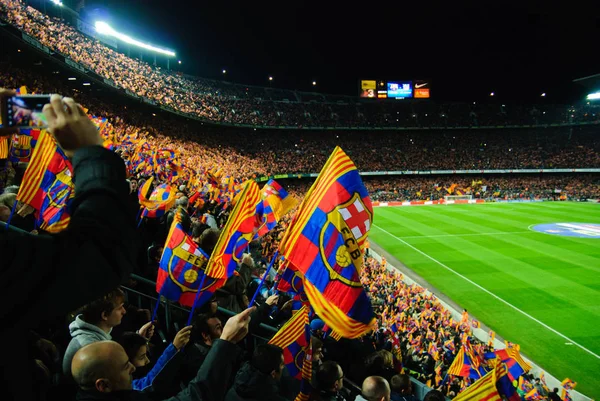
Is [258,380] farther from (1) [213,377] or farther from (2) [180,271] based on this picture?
(2) [180,271]

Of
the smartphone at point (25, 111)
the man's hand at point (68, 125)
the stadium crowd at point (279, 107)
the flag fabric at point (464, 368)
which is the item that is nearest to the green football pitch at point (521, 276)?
the flag fabric at point (464, 368)

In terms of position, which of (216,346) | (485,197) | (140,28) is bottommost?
(216,346)

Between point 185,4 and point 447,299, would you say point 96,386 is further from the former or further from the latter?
point 185,4

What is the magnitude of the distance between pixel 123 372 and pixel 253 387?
3.77 feet

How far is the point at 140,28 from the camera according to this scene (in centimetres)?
5100

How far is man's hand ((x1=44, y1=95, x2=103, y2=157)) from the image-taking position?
51.1 inches

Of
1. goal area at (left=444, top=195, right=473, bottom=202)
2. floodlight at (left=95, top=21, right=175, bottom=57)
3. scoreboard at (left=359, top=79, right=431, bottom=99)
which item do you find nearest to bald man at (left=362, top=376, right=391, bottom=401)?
floodlight at (left=95, top=21, right=175, bottom=57)

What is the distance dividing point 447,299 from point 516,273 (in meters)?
5.22

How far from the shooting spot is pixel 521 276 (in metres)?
19.2

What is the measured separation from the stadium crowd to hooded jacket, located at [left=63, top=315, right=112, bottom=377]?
30.9 metres

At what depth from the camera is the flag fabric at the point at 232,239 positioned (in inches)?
200

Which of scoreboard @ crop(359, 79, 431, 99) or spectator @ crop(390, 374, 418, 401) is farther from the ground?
scoreboard @ crop(359, 79, 431, 99)

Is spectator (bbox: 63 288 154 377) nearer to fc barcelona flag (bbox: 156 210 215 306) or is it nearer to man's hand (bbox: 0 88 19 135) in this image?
fc barcelona flag (bbox: 156 210 215 306)

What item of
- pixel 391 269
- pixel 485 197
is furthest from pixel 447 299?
pixel 485 197
